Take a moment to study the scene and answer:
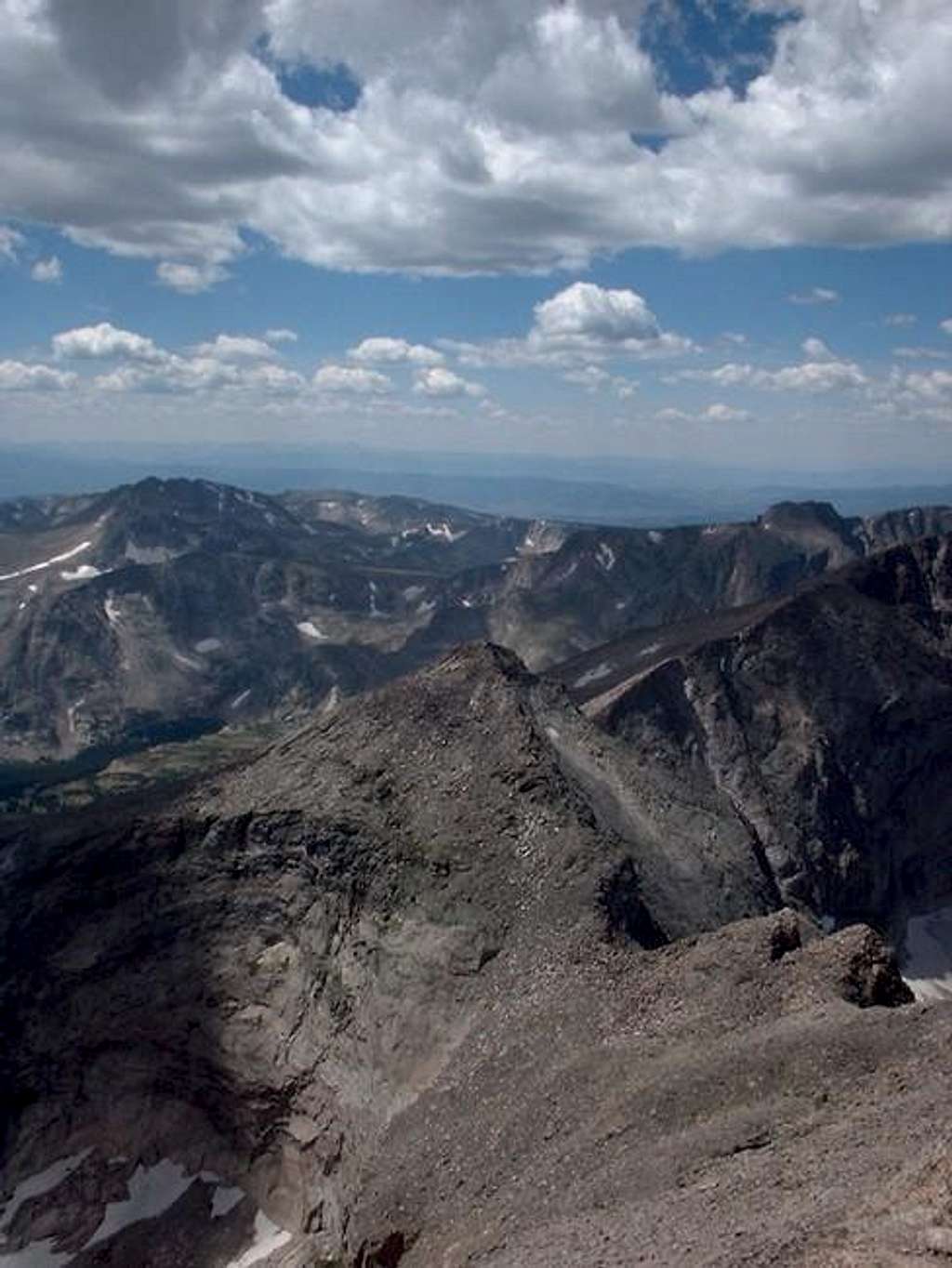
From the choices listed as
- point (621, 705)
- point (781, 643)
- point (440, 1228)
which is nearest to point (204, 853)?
point (440, 1228)

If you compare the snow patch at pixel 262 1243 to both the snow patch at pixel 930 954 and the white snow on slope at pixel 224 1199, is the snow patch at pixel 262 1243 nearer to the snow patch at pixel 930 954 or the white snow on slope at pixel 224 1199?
the white snow on slope at pixel 224 1199

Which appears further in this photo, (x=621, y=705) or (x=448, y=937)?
(x=621, y=705)

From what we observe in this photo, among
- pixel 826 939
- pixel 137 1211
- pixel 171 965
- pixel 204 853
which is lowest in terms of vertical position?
pixel 137 1211

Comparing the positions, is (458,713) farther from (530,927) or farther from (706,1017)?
(706,1017)

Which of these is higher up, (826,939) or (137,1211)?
(826,939)

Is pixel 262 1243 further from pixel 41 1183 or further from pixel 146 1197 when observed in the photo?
pixel 41 1183

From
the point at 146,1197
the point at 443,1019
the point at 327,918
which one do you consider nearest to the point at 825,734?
Result: the point at 327,918

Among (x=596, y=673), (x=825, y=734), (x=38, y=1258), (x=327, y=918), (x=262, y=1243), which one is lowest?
(x=38, y=1258)

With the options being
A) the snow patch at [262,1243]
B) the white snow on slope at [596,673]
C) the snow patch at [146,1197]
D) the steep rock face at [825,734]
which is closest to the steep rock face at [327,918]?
the snow patch at [262,1243]
